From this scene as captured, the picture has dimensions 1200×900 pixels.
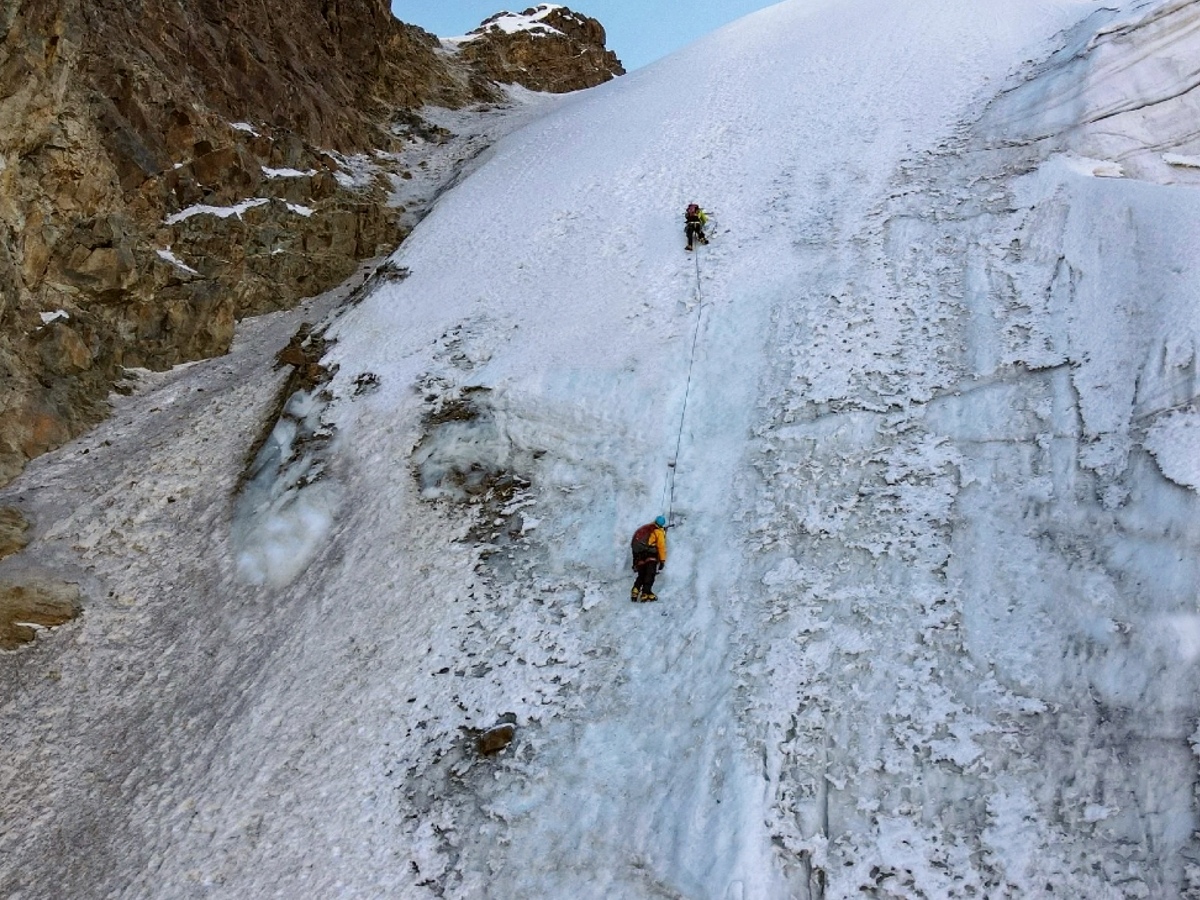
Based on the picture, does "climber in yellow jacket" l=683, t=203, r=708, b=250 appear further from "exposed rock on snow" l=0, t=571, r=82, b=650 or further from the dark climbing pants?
"exposed rock on snow" l=0, t=571, r=82, b=650

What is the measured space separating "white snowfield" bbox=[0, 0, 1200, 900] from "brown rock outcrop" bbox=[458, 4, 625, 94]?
4065 centimetres

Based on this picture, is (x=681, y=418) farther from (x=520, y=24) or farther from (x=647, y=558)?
(x=520, y=24)

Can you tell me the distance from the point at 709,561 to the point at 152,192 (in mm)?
19828

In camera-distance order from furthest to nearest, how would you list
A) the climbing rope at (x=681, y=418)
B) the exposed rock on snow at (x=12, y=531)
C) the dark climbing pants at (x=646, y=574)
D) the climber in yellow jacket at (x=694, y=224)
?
the climber in yellow jacket at (x=694, y=224), the exposed rock on snow at (x=12, y=531), the climbing rope at (x=681, y=418), the dark climbing pants at (x=646, y=574)

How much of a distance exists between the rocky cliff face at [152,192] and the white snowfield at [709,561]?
206cm

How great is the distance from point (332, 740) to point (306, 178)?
74.1ft

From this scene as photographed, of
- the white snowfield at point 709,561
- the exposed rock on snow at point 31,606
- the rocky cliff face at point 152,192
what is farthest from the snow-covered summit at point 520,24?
the exposed rock on snow at point 31,606

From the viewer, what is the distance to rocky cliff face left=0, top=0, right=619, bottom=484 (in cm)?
1797

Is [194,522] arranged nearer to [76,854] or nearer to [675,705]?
[76,854]

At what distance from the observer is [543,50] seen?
57750 millimetres

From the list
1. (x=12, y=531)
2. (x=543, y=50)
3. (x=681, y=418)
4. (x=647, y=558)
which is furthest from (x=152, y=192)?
(x=543, y=50)

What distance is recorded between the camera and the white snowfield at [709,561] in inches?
303

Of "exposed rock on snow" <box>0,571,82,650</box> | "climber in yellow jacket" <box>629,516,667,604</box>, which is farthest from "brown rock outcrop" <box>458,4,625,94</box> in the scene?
"climber in yellow jacket" <box>629,516,667,604</box>

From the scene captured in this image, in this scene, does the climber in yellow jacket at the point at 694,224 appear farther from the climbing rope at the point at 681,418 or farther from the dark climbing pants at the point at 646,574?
the dark climbing pants at the point at 646,574
